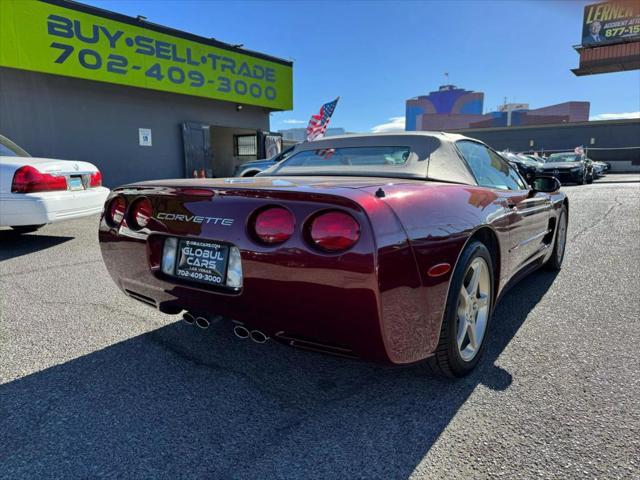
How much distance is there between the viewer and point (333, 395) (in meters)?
2.08

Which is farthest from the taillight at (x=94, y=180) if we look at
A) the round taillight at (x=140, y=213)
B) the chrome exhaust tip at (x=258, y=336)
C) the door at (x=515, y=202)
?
the door at (x=515, y=202)

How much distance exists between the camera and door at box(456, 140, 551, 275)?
276 centimetres

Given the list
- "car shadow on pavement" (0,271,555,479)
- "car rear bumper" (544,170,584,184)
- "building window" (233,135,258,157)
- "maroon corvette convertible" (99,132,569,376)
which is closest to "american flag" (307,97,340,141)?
"building window" (233,135,258,157)

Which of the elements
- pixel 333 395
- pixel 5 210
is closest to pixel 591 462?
pixel 333 395

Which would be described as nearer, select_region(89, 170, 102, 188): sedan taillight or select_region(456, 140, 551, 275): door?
select_region(456, 140, 551, 275): door

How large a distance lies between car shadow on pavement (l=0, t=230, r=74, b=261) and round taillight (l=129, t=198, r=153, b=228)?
341 cm

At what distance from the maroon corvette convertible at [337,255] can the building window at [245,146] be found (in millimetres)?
17059

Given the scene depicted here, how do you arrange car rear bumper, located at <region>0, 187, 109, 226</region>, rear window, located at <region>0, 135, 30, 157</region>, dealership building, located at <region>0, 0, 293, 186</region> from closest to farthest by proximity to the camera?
car rear bumper, located at <region>0, 187, 109, 226</region> < rear window, located at <region>0, 135, 30, 157</region> < dealership building, located at <region>0, 0, 293, 186</region>

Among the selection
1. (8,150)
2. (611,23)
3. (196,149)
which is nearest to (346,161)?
(8,150)

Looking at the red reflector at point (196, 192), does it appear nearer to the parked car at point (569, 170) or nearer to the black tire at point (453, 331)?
the black tire at point (453, 331)

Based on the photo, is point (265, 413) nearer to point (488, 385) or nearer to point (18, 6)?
point (488, 385)

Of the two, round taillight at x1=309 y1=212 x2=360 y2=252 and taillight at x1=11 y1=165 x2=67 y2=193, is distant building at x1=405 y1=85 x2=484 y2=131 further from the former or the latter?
round taillight at x1=309 y1=212 x2=360 y2=252

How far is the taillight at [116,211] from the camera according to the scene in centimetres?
240

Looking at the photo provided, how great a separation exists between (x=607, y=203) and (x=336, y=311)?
10.7 m
